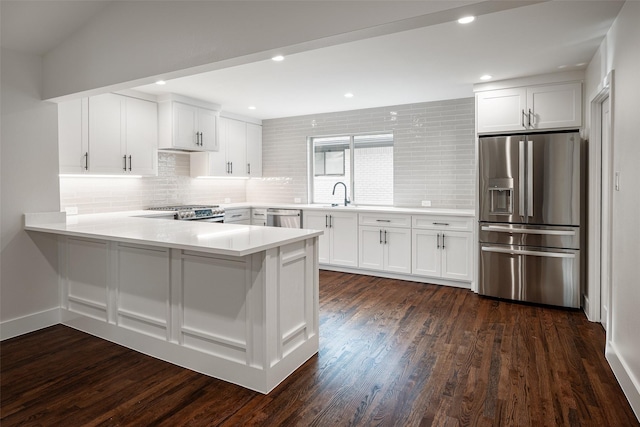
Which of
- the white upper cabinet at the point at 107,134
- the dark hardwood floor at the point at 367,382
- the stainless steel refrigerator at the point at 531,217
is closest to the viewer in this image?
the dark hardwood floor at the point at 367,382

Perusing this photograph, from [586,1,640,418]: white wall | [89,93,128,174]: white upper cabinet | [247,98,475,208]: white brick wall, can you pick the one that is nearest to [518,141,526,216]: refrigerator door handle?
[247,98,475,208]: white brick wall

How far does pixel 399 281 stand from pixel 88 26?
13.5 ft

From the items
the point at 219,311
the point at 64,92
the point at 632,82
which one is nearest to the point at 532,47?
the point at 632,82

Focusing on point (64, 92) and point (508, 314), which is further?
point (508, 314)

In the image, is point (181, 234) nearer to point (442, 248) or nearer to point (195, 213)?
point (195, 213)

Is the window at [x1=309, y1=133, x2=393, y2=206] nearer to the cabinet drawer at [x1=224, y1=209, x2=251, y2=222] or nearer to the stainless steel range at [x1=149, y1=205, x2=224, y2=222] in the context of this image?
the cabinet drawer at [x1=224, y1=209, x2=251, y2=222]

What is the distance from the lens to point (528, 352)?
2.83 m

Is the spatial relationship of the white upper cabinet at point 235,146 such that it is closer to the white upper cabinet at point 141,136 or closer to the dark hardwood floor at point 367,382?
the white upper cabinet at point 141,136

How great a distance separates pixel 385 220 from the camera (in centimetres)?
496

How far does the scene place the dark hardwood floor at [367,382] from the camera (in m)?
2.04

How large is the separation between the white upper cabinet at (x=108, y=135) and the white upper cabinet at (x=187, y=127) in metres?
0.14

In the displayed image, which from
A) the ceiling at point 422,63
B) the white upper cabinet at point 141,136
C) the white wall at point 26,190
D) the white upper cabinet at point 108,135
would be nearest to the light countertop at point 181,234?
the white wall at point 26,190

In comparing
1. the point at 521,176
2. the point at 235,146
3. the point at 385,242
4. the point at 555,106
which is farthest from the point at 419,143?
the point at 235,146

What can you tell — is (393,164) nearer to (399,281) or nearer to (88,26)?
(399,281)
